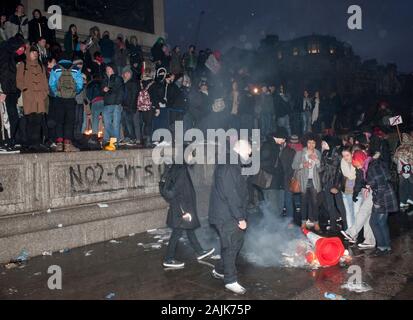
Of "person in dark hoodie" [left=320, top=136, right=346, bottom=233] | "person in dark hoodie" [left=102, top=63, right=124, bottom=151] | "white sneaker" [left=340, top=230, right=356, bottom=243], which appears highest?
"person in dark hoodie" [left=102, top=63, right=124, bottom=151]

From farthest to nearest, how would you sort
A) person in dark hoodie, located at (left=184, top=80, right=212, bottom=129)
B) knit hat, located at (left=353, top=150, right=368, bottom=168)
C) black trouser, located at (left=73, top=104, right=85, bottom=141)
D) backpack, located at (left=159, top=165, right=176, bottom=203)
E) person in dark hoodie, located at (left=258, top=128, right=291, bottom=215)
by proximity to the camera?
person in dark hoodie, located at (left=184, top=80, right=212, bottom=129)
black trouser, located at (left=73, top=104, right=85, bottom=141)
person in dark hoodie, located at (left=258, top=128, right=291, bottom=215)
knit hat, located at (left=353, top=150, right=368, bottom=168)
backpack, located at (left=159, top=165, right=176, bottom=203)

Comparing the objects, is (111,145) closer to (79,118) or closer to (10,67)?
(79,118)

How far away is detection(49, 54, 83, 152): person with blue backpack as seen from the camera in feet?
27.5

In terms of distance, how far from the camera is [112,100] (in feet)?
31.9

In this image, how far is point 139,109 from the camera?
418 inches

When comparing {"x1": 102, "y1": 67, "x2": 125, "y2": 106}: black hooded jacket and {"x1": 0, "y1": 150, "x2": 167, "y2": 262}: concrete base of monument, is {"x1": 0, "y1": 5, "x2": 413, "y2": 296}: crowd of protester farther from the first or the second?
{"x1": 0, "y1": 150, "x2": 167, "y2": 262}: concrete base of monument

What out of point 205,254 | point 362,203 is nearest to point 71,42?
point 205,254

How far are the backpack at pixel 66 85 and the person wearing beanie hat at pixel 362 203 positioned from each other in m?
6.08

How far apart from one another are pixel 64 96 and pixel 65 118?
528 mm

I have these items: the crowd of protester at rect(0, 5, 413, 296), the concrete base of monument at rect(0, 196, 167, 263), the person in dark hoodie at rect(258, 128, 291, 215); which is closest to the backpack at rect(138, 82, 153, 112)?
the crowd of protester at rect(0, 5, 413, 296)

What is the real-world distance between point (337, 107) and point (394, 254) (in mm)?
11122

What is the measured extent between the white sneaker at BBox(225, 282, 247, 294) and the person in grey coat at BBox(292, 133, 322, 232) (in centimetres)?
394

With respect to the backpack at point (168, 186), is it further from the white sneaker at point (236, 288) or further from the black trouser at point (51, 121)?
the black trouser at point (51, 121)
